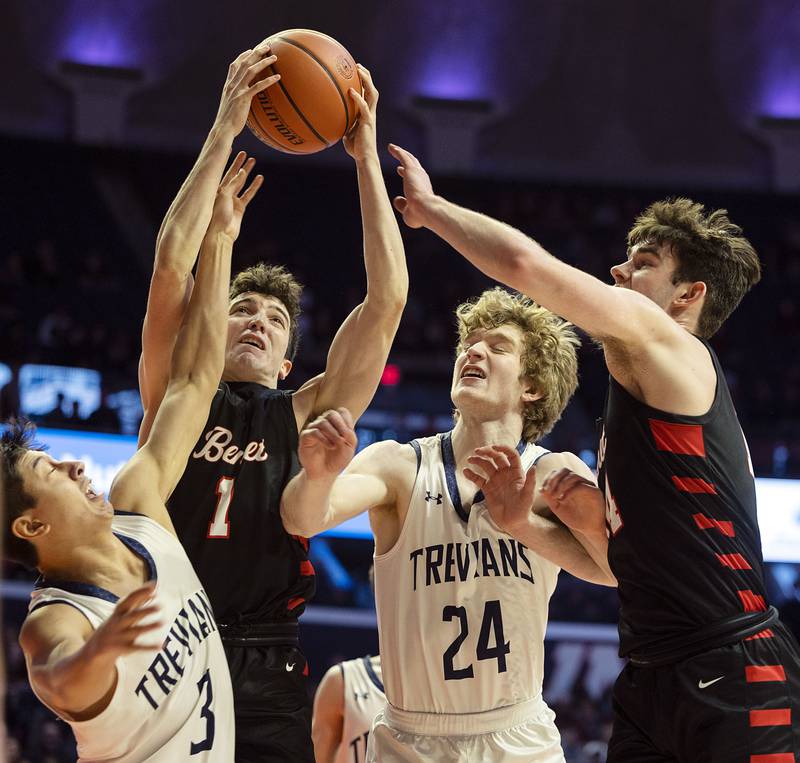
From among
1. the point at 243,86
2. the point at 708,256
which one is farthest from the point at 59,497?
the point at 708,256

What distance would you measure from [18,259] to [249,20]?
6687mm

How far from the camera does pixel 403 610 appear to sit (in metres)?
4.15

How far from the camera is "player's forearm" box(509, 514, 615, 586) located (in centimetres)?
397

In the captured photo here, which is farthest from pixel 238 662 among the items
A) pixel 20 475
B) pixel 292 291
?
pixel 292 291

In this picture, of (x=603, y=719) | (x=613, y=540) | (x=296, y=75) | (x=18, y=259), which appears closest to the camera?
(x=613, y=540)

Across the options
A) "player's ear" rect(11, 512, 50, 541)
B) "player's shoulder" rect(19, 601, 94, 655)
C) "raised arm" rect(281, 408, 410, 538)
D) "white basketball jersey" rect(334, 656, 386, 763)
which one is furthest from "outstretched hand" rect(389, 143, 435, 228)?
"white basketball jersey" rect(334, 656, 386, 763)

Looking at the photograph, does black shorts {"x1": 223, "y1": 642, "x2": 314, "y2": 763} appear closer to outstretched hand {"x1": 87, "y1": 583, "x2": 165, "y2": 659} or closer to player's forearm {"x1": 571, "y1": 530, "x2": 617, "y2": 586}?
player's forearm {"x1": 571, "y1": 530, "x2": 617, "y2": 586}

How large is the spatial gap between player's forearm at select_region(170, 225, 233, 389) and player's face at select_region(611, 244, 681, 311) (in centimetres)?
142

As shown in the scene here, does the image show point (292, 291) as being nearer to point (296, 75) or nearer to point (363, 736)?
point (296, 75)

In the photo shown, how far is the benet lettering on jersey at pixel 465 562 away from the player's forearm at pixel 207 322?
3.61ft

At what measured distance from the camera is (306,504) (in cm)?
384

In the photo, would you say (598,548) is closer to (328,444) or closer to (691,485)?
(691,485)

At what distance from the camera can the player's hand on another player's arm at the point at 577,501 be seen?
3742 millimetres

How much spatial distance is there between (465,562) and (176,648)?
151 cm
